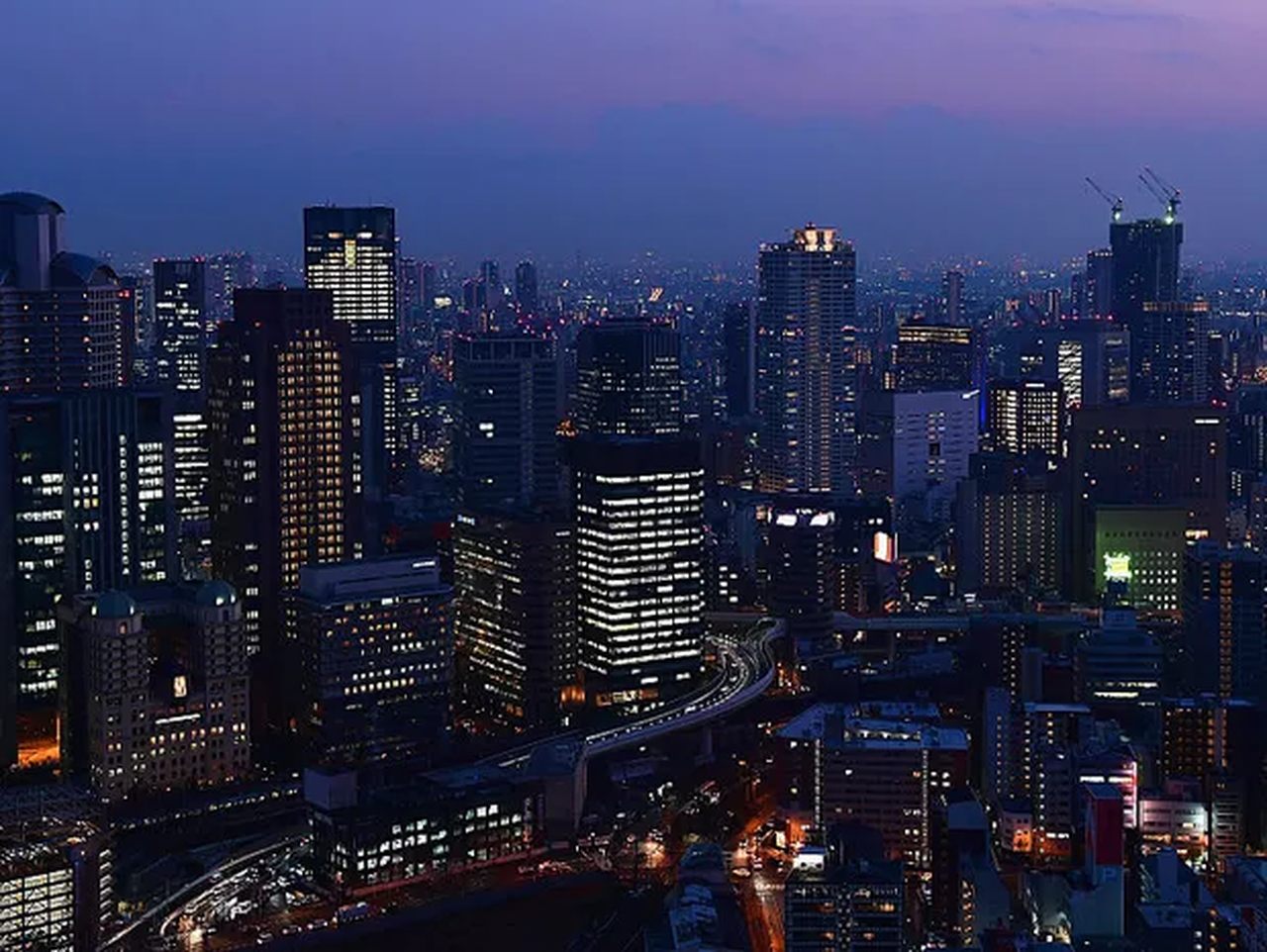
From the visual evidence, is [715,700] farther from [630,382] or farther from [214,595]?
[630,382]

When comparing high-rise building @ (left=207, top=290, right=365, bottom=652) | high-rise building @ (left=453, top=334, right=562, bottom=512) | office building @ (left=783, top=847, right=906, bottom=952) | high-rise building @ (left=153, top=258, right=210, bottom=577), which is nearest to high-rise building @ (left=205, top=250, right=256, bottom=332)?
high-rise building @ (left=153, top=258, right=210, bottom=577)

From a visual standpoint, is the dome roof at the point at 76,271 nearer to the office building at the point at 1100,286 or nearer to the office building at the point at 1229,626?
the office building at the point at 1229,626

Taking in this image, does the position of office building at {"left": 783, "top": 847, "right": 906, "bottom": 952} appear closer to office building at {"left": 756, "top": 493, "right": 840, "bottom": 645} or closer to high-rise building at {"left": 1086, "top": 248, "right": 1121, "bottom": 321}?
office building at {"left": 756, "top": 493, "right": 840, "bottom": 645}

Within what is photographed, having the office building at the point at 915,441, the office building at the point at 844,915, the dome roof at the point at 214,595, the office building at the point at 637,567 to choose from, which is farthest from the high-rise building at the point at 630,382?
the office building at the point at 844,915

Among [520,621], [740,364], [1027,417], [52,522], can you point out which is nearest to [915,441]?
[1027,417]

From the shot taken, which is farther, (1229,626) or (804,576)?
(804,576)

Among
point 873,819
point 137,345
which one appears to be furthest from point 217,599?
point 137,345

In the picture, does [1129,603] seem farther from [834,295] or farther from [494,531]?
[834,295]

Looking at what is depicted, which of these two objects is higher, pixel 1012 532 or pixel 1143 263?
pixel 1143 263
